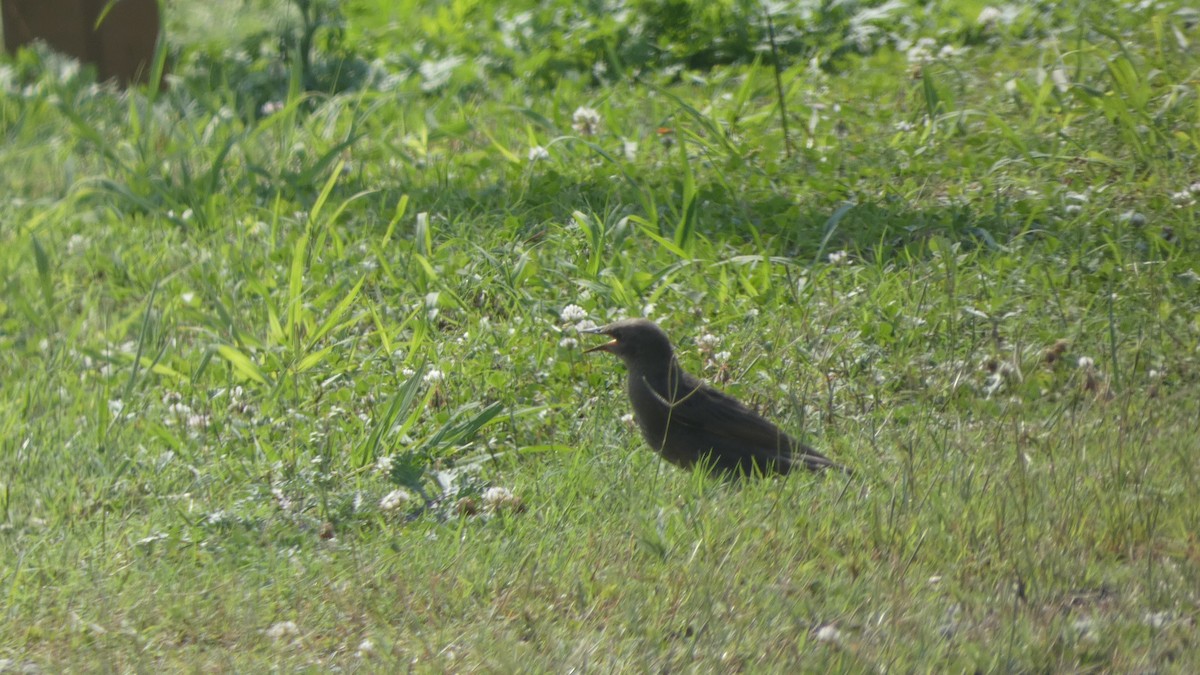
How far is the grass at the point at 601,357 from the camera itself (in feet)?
11.5

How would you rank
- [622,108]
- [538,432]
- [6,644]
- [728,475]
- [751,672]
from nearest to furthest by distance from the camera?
[751,672] → [6,644] → [728,475] → [538,432] → [622,108]

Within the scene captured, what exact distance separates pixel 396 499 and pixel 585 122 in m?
3.15

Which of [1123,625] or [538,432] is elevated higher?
[1123,625]

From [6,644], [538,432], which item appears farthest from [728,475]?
[6,644]

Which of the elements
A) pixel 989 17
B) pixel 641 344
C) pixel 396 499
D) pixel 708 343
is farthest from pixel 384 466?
pixel 989 17

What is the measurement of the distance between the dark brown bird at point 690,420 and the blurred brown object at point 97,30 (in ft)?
17.2

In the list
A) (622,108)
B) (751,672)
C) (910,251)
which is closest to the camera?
(751,672)

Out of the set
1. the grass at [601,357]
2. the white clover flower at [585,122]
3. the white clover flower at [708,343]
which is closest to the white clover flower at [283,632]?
the grass at [601,357]

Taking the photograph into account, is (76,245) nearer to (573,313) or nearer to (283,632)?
(573,313)

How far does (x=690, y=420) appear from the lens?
14.7 ft

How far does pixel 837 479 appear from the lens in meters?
4.14

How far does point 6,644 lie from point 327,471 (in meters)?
1.19

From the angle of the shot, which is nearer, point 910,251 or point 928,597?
point 928,597

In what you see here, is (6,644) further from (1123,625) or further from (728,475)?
(1123,625)
